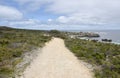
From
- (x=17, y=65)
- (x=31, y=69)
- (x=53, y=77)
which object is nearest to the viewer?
(x=53, y=77)

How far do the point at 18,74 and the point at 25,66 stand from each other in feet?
7.95

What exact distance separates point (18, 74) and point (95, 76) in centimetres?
507

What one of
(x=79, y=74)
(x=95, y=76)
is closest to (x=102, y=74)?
(x=95, y=76)

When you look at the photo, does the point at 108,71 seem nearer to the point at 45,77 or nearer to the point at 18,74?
the point at 45,77

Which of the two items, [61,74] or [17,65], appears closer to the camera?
[61,74]

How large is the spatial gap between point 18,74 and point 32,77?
1222 millimetres

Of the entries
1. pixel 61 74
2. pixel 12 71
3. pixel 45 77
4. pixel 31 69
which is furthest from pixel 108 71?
pixel 12 71

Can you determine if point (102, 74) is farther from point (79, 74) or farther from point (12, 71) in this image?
point (12, 71)

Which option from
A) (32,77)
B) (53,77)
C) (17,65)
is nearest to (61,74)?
(53,77)

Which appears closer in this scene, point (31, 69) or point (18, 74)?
point (18, 74)

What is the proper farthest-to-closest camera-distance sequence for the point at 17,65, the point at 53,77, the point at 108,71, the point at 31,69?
the point at 17,65
the point at 31,69
the point at 108,71
the point at 53,77

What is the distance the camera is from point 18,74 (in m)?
13.3

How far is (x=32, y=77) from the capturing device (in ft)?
41.3

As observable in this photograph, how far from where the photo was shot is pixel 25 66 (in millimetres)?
15680
